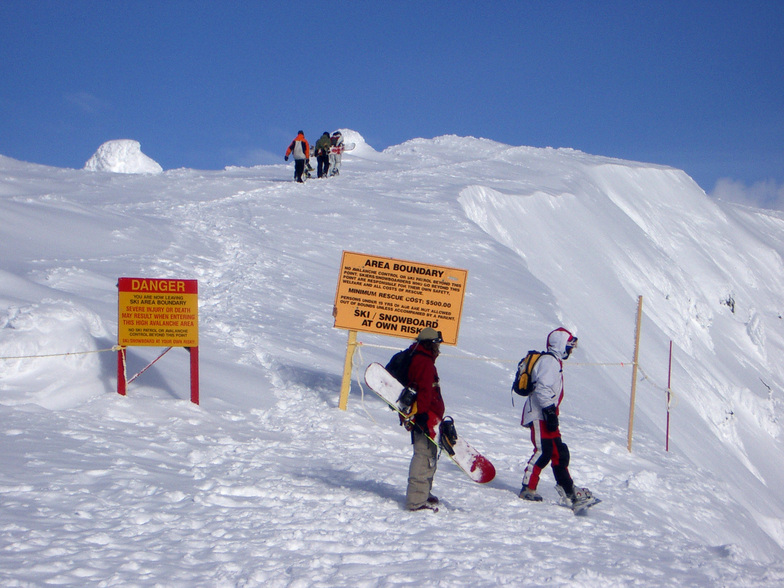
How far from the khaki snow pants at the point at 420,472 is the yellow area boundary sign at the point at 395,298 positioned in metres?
2.80

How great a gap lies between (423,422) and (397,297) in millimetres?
3006

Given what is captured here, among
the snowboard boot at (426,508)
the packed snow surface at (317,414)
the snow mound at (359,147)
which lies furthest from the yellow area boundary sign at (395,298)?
the snow mound at (359,147)

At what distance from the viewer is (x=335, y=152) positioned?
24234mm

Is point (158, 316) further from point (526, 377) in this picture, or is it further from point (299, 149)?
point (299, 149)

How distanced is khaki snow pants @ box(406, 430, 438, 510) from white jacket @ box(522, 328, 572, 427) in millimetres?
1206

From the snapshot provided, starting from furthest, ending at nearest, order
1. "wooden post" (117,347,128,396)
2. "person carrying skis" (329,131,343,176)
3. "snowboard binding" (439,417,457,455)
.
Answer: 1. "person carrying skis" (329,131,343,176)
2. "wooden post" (117,347,128,396)
3. "snowboard binding" (439,417,457,455)

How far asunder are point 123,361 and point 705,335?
23874 millimetres

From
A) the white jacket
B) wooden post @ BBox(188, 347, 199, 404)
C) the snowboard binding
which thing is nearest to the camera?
the snowboard binding

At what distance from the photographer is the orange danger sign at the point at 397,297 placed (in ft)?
26.6

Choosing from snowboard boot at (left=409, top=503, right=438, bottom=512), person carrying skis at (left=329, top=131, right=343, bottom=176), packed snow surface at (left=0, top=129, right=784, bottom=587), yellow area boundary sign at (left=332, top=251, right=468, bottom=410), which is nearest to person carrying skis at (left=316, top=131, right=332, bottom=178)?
person carrying skis at (left=329, top=131, right=343, bottom=176)

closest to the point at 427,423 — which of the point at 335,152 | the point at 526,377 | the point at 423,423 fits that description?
the point at 423,423

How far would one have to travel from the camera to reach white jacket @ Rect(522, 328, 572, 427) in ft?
19.8

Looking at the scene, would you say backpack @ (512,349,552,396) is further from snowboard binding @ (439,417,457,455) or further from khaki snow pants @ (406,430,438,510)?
khaki snow pants @ (406,430,438,510)

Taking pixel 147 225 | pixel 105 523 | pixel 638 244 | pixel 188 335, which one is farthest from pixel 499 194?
pixel 105 523
